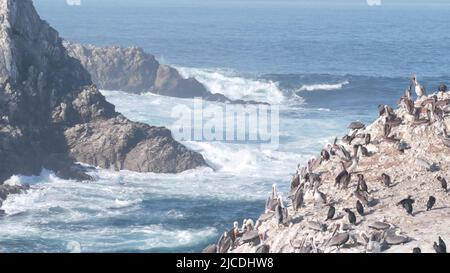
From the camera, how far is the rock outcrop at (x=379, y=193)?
3284 cm

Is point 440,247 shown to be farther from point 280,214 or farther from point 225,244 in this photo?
point 225,244

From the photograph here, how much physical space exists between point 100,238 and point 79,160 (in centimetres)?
1745

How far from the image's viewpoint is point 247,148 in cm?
8800

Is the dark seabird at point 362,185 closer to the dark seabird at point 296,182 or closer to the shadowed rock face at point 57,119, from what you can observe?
the dark seabird at point 296,182

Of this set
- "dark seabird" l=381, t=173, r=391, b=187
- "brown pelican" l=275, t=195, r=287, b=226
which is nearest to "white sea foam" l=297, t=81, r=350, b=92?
"dark seabird" l=381, t=173, r=391, b=187

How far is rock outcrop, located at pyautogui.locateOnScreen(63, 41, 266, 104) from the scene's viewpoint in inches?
4798

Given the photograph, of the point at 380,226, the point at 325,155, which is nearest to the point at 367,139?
the point at 325,155

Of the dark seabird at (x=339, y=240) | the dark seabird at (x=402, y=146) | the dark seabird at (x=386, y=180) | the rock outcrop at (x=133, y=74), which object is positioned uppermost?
the dark seabird at (x=402, y=146)

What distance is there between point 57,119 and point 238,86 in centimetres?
5852

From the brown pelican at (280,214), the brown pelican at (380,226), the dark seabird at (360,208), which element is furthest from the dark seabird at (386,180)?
the brown pelican at (280,214)

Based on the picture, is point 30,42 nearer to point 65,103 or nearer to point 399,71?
point 65,103

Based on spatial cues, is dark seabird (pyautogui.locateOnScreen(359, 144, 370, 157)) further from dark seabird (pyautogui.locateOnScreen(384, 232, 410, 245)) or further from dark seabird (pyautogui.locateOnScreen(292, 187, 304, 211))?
dark seabird (pyautogui.locateOnScreen(384, 232, 410, 245))

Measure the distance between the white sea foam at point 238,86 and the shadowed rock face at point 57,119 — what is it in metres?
45.2

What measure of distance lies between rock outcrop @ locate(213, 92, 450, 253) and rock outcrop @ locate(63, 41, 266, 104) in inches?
3101
